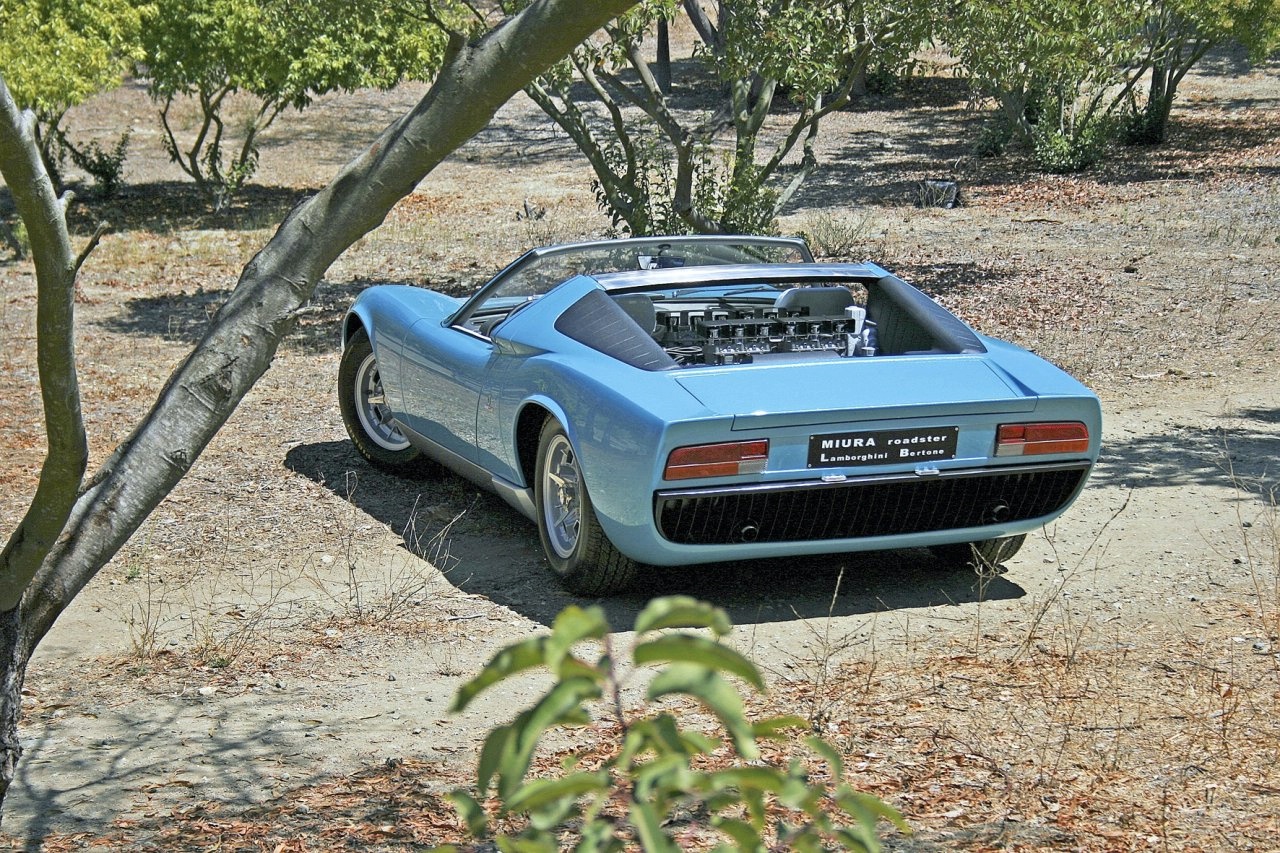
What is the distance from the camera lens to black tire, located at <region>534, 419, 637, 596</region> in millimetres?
5648

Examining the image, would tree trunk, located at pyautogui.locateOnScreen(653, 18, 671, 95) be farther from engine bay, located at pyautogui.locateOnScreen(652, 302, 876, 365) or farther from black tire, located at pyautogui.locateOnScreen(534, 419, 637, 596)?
black tire, located at pyautogui.locateOnScreen(534, 419, 637, 596)

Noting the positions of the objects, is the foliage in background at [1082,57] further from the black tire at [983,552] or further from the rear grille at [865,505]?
the rear grille at [865,505]

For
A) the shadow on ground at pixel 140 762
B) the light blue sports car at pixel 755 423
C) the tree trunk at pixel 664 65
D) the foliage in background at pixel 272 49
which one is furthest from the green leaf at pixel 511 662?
the tree trunk at pixel 664 65

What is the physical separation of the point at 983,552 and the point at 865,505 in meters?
0.96

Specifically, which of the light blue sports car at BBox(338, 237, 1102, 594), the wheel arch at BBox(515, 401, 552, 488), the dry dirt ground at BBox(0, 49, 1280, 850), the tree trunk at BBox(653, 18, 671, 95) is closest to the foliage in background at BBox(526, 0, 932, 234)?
the dry dirt ground at BBox(0, 49, 1280, 850)

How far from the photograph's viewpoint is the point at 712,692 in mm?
1405

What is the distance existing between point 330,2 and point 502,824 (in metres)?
11.6

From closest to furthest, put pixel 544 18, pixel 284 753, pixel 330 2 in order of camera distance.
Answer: pixel 544 18, pixel 284 753, pixel 330 2

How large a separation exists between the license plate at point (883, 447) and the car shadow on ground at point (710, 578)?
443mm

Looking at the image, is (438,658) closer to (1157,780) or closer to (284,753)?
(284,753)

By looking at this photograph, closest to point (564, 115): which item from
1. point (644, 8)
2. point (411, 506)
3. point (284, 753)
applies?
point (644, 8)

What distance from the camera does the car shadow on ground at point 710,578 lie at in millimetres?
5836

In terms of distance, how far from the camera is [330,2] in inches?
551

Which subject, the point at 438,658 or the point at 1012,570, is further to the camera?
the point at 1012,570
